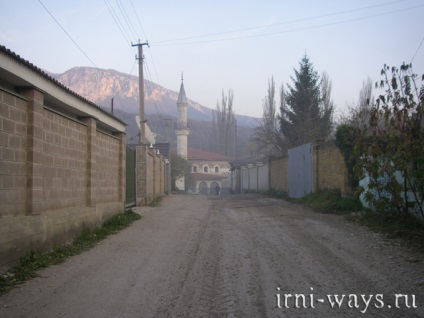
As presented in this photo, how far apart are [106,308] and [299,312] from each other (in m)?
2.06

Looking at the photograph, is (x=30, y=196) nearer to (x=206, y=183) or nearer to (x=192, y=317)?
(x=192, y=317)

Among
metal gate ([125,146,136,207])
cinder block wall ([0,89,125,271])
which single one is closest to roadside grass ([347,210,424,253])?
cinder block wall ([0,89,125,271])

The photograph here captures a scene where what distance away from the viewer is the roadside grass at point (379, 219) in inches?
336

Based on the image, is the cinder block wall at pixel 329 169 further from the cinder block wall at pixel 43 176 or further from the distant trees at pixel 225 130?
the distant trees at pixel 225 130

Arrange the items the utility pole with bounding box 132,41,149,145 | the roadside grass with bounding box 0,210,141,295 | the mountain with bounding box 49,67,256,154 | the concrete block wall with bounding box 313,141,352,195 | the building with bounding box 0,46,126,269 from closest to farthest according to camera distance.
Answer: the roadside grass with bounding box 0,210,141,295 < the building with bounding box 0,46,126,269 < the concrete block wall with bounding box 313,141,352,195 < the utility pole with bounding box 132,41,149,145 < the mountain with bounding box 49,67,256,154

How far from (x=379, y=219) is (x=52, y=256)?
25.1 ft

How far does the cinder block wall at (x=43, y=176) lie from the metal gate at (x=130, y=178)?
4919 millimetres

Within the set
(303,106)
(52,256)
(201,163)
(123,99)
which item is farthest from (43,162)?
(123,99)

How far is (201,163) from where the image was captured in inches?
3410

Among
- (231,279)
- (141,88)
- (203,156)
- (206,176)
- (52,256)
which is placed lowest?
(231,279)

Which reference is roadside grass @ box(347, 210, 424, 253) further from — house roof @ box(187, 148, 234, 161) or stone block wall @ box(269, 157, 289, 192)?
house roof @ box(187, 148, 234, 161)

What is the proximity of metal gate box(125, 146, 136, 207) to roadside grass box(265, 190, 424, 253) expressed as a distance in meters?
7.02

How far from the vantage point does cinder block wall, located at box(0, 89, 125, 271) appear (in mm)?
5973

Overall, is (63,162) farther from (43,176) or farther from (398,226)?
(398,226)
